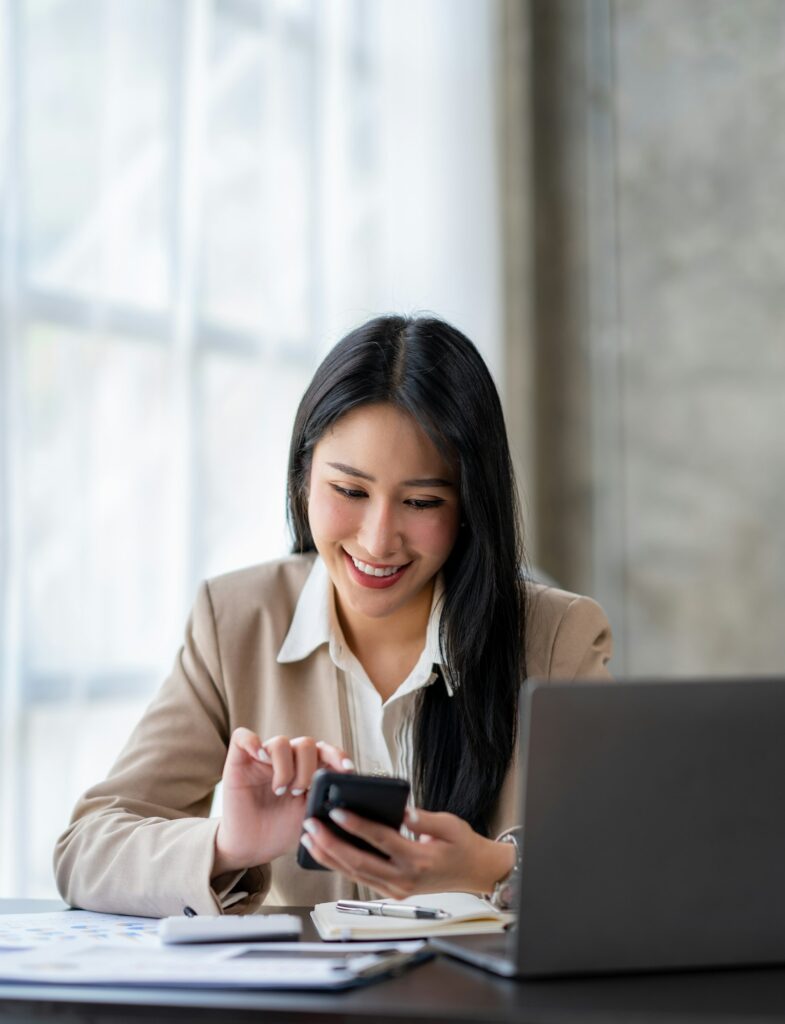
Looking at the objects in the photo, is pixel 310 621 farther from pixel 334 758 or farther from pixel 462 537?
pixel 334 758

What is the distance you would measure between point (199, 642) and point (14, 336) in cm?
83

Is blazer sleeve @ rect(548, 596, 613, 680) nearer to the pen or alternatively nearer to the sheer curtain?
the pen

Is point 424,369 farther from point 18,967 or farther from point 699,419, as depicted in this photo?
point 699,419

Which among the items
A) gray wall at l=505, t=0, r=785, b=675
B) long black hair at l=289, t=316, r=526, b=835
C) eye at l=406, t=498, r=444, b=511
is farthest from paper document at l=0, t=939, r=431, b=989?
gray wall at l=505, t=0, r=785, b=675

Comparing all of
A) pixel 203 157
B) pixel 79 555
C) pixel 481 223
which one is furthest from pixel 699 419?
pixel 79 555

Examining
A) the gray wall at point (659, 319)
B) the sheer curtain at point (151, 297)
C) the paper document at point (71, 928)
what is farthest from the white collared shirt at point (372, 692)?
the gray wall at point (659, 319)

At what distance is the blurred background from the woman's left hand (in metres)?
1.22

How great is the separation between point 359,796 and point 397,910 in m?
0.20

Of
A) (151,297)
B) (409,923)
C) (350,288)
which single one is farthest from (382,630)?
(350,288)

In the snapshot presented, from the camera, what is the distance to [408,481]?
1660mm

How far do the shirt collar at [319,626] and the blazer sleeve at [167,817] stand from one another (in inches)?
4.5

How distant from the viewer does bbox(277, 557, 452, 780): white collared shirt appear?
177cm

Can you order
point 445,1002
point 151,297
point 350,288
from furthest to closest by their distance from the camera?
point 350,288 → point 151,297 → point 445,1002

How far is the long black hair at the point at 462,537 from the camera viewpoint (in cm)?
167
